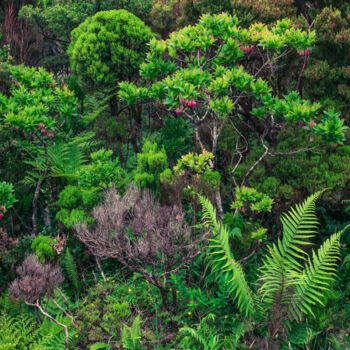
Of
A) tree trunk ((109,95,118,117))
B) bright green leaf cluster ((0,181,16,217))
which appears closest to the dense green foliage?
bright green leaf cluster ((0,181,16,217))

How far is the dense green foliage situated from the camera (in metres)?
3.95

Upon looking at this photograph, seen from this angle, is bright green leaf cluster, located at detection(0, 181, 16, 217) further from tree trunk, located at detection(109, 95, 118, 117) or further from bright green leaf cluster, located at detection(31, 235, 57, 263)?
tree trunk, located at detection(109, 95, 118, 117)

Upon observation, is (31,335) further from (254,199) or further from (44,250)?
(254,199)

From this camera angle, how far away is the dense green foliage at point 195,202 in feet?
13.0

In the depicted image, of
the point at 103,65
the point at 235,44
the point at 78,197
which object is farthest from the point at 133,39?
the point at 78,197

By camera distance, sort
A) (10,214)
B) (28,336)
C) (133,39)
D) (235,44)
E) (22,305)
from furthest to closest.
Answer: (133,39) → (10,214) → (235,44) → (22,305) → (28,336)

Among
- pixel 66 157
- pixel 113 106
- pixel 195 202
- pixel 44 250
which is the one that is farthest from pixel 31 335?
pixel 113 106

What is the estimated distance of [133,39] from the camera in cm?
684

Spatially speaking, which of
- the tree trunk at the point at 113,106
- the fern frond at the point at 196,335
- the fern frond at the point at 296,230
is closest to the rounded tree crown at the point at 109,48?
the tree trunk at the point at 113,106

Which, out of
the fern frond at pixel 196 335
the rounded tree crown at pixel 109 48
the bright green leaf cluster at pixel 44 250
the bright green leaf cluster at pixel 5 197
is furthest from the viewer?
the rounded tree crown at pixel 109 48

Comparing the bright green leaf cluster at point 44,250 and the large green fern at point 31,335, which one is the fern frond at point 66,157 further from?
the large green fern at point 31,335

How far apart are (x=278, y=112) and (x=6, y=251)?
14.1 ft

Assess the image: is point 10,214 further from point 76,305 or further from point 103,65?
point 103,65

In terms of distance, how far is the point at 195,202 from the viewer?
4848 millimetres
